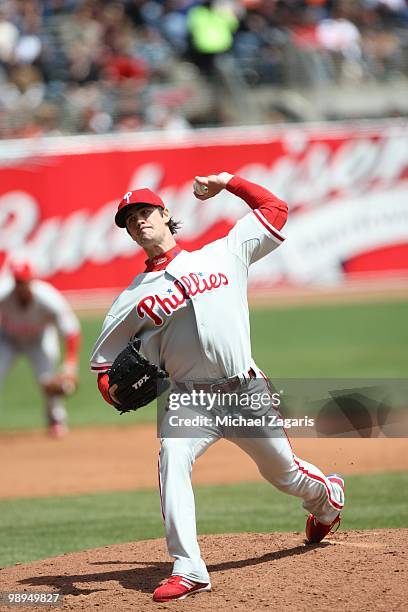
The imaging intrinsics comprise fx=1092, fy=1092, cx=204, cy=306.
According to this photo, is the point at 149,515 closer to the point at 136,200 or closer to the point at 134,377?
the point at 134,377

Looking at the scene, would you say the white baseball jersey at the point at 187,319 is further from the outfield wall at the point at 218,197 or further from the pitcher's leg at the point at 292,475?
the outfield wall at the point at 218,197

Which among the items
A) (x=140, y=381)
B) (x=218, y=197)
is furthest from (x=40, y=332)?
(x=218, y=197)

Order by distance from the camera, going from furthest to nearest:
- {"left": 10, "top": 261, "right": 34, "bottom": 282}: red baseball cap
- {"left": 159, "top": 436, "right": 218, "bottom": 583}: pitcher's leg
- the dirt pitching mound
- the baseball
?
{"left": 10, "top": 261, "right": 34, "bottom": 282}: red baseball cap
the baseball
{"left": 159, "top": 436, "right": 218, "bottom": 583}: pitcher's leg
the dirt pitching mound

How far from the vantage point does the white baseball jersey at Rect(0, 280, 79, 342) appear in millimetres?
11711

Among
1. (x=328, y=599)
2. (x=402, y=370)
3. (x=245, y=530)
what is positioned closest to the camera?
(x=328, y=599)

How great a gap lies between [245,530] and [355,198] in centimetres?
1402

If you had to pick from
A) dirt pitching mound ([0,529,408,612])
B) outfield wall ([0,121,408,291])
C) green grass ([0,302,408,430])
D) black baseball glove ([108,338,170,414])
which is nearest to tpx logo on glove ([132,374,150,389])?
black baseball glove ([108,338,170,414])

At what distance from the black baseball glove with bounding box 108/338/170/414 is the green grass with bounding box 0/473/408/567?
1938mm

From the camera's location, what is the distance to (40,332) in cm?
1225

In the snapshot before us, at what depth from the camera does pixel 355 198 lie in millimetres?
21016

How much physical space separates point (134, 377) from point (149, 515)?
11.0 feet

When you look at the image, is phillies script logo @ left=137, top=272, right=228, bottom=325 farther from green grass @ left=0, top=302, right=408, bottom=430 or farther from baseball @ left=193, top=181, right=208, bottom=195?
green grass @ left=0, top=302, right=408, bottom=430

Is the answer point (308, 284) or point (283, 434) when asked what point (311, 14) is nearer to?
point (308, 284)

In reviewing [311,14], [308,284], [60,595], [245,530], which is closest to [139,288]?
[60,595]
